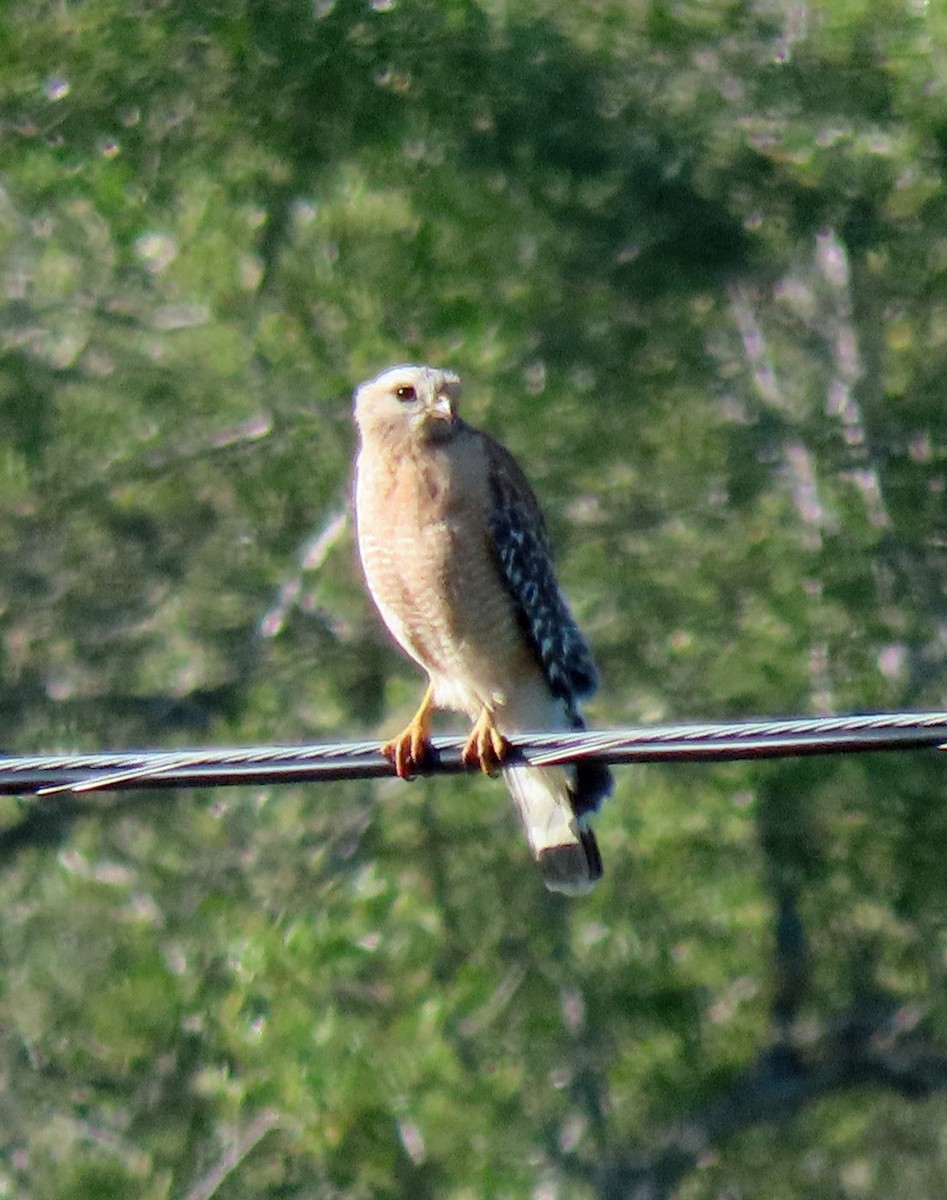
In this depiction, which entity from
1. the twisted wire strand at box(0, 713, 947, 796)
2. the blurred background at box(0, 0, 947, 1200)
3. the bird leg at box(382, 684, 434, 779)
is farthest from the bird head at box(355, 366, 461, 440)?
the blurred background at box(0, 0, 947, 1200)

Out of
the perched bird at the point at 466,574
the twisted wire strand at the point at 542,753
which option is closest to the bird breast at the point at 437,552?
the perched bird at the point at 466,574

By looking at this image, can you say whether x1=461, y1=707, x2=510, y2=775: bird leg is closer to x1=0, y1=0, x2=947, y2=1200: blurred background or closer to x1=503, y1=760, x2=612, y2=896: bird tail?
x1=503, y1=760, x2=612, y2=896: bird tail

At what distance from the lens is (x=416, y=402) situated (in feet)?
20.2

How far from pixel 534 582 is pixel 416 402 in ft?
2.02

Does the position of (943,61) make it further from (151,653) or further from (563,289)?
(151,653)

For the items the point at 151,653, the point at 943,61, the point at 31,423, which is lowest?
the point at 151,653

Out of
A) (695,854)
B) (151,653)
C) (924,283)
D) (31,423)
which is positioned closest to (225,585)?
(151,653)

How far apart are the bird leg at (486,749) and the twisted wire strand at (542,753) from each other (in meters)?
0.60

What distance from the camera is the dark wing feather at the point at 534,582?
20.3 feet

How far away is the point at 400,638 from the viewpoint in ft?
20.9

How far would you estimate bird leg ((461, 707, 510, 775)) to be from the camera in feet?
Answer: 16.1

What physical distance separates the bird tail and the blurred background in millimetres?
2911

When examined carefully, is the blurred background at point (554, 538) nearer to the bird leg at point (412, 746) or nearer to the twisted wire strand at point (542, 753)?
the bird leg at point (412, 746)

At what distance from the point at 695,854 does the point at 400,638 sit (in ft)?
→ 10.9
